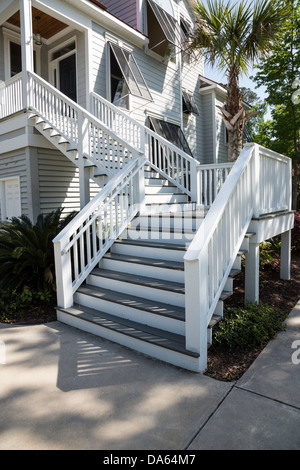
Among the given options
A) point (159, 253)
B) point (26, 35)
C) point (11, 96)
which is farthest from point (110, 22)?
point (159, 253)

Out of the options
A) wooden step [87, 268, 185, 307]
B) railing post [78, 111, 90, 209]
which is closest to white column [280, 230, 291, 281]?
wooden step [87, 268, 185, 307]

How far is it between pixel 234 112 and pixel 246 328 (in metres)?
4.69

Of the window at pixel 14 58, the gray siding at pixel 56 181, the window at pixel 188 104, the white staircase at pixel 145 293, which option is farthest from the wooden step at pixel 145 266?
the window at pixel 188 104

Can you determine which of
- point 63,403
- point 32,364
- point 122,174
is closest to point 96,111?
point 122,174

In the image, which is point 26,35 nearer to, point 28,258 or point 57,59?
point 57,59

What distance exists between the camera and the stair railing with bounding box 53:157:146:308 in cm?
395

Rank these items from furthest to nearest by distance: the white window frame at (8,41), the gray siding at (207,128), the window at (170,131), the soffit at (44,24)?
1. the gray siding at (207,128)
2. the window at (170,131)
3. the white window frame at (8,41)
4. the soffit at (44,24)

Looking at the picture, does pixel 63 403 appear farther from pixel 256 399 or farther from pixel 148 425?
pixel 256 399

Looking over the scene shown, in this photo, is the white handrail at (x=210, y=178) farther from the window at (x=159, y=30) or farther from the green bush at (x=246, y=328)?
A: the window at (x=159, y=30)

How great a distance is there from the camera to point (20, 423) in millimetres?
2188

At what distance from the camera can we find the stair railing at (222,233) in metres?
2.76

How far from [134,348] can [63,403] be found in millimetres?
960

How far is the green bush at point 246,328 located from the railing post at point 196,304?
51 cm

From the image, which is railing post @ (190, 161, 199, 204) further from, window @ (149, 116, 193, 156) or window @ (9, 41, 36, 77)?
window @ (9, 41, 36, 77)
